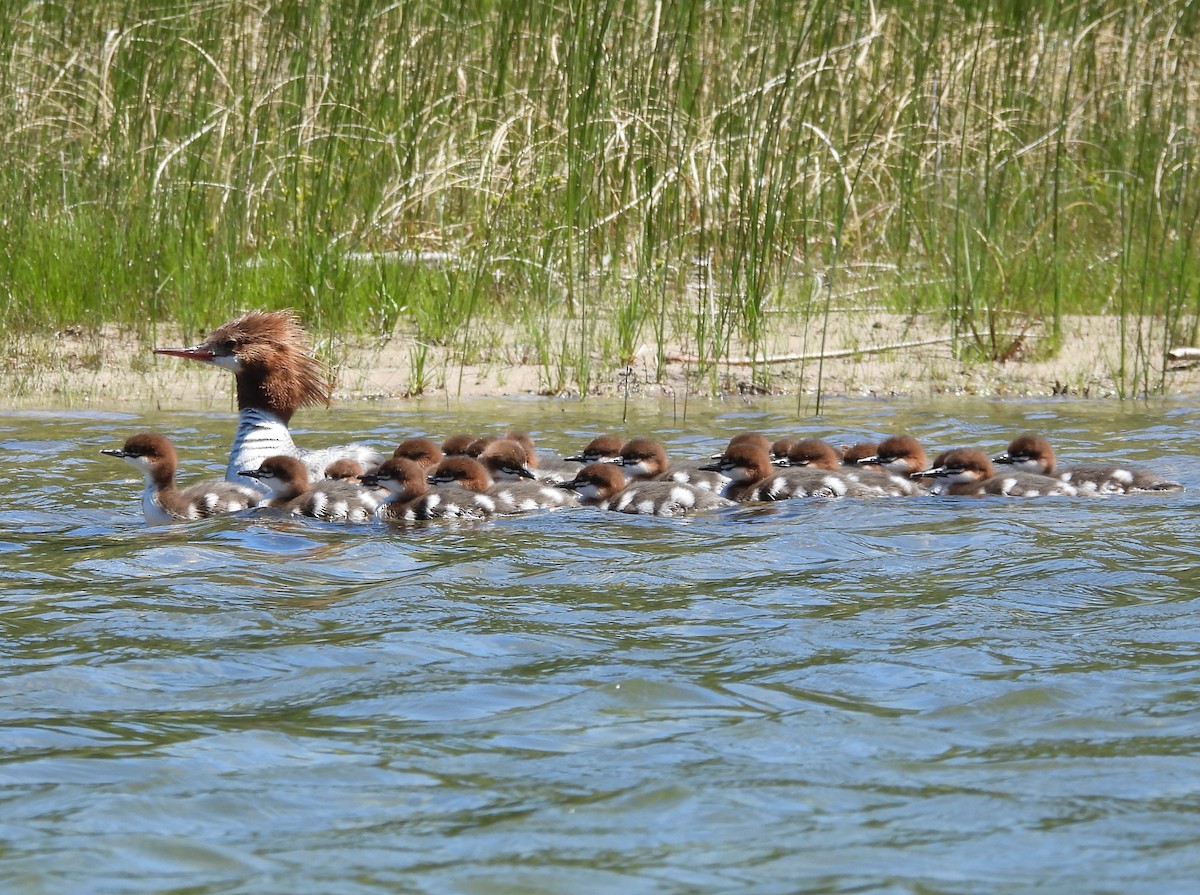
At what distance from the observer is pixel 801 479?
6.57 metres

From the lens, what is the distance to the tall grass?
9812mm

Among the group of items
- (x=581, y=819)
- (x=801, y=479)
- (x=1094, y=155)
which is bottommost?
(x=581, y=819)

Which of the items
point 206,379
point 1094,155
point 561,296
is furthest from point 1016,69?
point 206,379

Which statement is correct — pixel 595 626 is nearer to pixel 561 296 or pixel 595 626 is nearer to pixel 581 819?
pixel 581 819

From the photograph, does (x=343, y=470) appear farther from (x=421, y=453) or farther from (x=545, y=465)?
(x=545, y=465)

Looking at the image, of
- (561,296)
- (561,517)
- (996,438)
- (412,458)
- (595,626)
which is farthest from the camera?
(561,296)

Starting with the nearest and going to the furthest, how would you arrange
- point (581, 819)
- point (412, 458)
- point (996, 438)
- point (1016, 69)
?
point (581, 819)
point (412, 458)
point (996, 438)
point (1016, 69)

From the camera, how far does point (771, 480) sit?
6590mm

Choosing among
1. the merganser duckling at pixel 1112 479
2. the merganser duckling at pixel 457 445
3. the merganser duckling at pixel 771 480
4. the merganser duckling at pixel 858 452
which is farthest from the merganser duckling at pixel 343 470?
the merganser duckling at pixel 1112 479

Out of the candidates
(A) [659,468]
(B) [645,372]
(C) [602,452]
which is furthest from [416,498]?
(B) [645,372]

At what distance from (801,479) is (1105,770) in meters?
3.26

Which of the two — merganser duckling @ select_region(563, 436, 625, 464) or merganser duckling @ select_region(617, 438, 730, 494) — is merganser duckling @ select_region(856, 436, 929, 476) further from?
merganser duckling @ select_region(563, 436, 625, 464)

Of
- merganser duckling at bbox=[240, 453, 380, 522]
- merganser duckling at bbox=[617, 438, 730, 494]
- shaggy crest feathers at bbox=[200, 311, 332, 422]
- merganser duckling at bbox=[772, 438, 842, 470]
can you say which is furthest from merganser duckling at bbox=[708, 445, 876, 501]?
shaggy crest feathers at bbox=[200, 311, 332, 422]

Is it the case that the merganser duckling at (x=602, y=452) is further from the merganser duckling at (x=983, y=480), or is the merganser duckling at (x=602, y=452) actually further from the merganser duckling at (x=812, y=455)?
the merganser duckling at (x=983, y=480)
